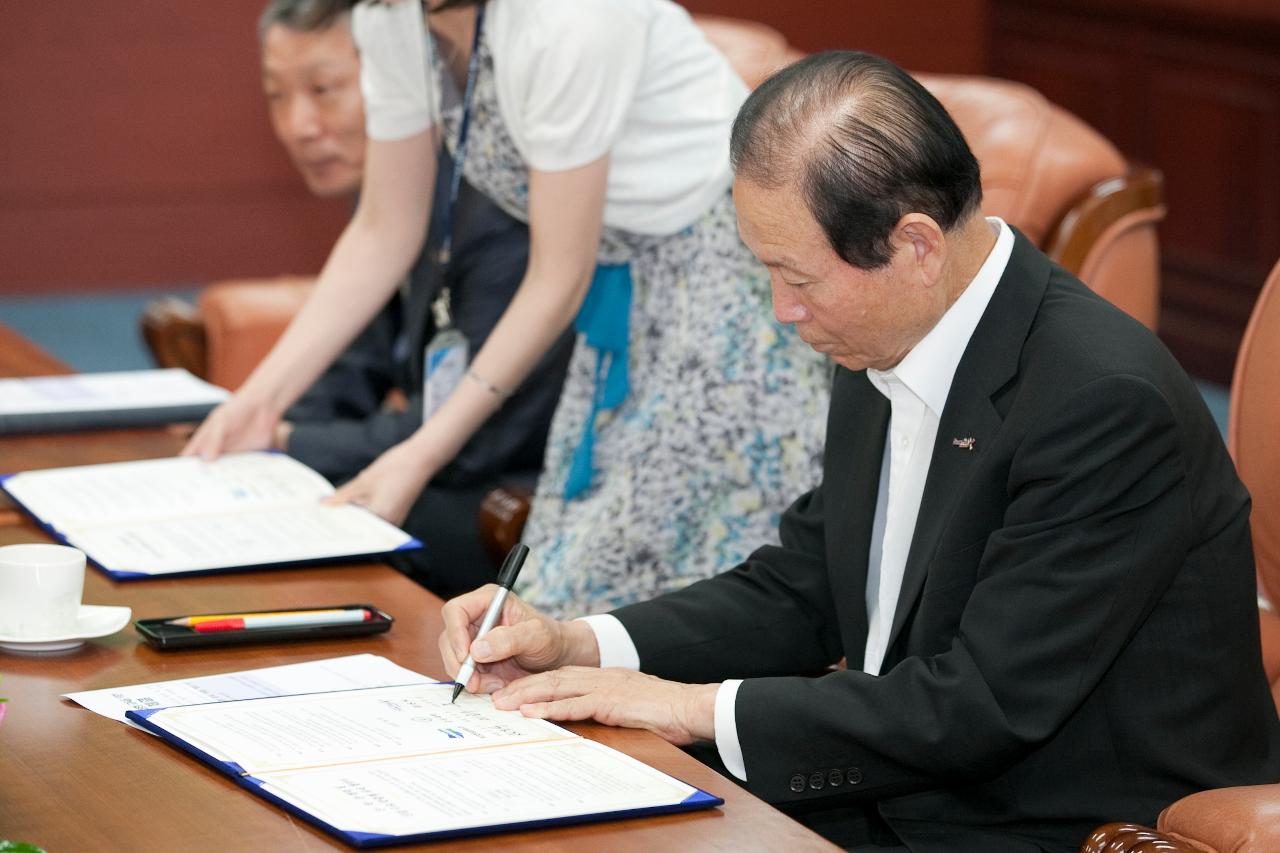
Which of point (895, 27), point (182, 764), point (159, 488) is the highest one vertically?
point (895, 27)

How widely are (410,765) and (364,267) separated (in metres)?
1.48

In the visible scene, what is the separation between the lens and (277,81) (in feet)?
11.3

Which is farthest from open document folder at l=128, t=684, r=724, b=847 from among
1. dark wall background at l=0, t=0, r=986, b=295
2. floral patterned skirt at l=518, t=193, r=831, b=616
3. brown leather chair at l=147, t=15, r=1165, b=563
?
dark wall background at l=0, t=0, r=986, b=295

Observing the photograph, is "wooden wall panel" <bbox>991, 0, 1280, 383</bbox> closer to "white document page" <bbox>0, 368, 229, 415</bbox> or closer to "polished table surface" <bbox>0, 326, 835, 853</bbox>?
"white document page" <bbox>0, 368, 229, 415</bbox>

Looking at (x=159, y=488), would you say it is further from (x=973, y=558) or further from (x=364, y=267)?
(x=973, y=558)

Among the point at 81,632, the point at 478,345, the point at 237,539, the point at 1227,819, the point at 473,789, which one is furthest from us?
the point at 478,345

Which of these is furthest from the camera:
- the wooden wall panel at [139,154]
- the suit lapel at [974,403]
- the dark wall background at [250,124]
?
the wooden wall panel at [139,154]

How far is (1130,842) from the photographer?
1420mm

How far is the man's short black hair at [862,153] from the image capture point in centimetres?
159

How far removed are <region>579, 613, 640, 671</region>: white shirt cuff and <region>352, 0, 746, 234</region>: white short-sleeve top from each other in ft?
2.58

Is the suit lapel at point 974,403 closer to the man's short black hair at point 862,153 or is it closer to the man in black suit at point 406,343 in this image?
the man's short black hair at point 862,153

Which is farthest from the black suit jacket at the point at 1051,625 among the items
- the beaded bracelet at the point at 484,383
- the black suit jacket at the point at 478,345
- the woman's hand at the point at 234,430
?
the black suit jacket at the point at 478,345

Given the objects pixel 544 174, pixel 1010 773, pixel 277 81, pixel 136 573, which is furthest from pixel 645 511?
pixel 277 81

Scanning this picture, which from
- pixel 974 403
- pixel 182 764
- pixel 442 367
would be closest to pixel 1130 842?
pixel 974 403
